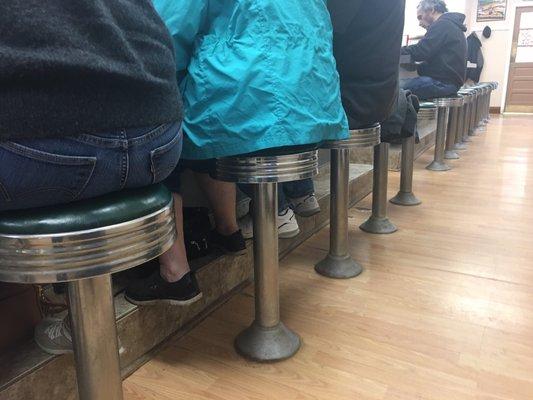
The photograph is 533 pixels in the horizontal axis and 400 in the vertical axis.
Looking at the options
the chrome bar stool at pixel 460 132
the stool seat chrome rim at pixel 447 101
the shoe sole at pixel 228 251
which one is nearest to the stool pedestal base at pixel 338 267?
the shoe sole at pixel 228 251

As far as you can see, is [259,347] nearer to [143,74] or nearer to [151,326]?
[151,326]

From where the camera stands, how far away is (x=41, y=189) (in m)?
0.57

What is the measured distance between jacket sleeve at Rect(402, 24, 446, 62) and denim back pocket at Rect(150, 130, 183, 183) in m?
3.65

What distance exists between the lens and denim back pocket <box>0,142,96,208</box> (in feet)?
1.78

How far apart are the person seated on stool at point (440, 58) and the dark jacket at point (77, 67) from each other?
3.57m

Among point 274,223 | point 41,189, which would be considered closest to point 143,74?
point 41,189

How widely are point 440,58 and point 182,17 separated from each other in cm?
345

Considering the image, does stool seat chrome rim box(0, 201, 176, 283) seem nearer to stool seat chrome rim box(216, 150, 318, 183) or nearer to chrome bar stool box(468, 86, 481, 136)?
stool seat chrome rim box(216, 150, 318, 183)

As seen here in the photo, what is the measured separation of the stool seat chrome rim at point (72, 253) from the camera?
579 millimetres

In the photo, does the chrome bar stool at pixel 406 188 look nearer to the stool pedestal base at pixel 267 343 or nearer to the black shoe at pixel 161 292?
the stool pedestal base at pixel 267 343

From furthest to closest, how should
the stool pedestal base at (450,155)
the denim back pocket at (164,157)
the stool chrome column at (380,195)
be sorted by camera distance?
the stool pedestal base at (450,155) < the stool chrome column at (380,195) < the denim back pocket at (164,157)

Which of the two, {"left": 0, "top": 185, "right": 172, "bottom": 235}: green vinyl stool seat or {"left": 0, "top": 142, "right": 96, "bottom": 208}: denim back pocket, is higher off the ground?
{"left": 0, "top": 142, "right": 96, "bottom": 208}: denim back pocket

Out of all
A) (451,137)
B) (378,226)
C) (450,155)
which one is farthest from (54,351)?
(451,137)

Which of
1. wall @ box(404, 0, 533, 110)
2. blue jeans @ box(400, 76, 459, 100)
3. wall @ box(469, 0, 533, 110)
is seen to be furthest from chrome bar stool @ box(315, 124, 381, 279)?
wall @ box(469, 0, 533, 110)
